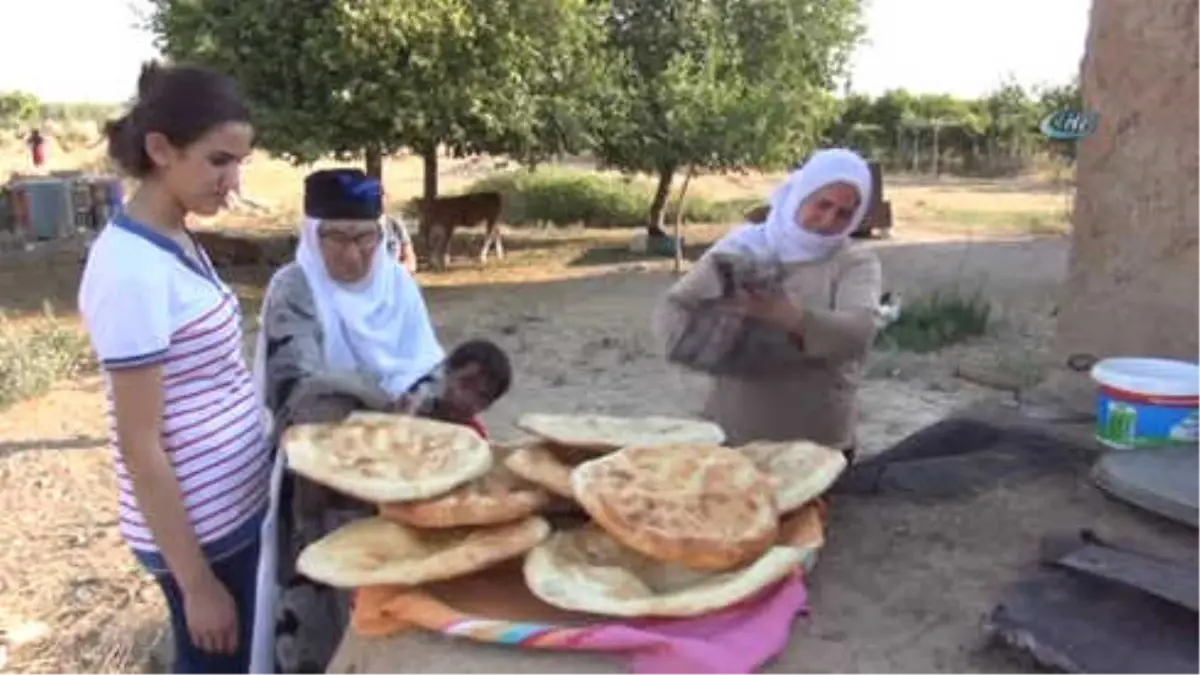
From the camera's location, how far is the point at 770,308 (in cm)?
252

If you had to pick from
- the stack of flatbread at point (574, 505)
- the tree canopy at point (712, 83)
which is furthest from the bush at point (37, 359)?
the tree canopy at point (712, 83)

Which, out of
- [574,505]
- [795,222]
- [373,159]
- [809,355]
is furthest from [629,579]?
[373,159]

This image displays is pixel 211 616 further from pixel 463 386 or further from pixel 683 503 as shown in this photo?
pixel 683 503

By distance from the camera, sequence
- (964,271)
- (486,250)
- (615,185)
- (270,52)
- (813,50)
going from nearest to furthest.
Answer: (270,52) < (964,271) < (486,250) < (813,50) < (615,185)

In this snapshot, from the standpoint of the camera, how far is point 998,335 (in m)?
9.52

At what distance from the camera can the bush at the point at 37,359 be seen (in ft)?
26.1

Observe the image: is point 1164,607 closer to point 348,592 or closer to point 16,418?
point 348,592

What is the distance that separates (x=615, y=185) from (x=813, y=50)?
5.06 metres

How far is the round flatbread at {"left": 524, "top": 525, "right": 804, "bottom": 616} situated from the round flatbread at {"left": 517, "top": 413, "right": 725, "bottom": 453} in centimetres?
23

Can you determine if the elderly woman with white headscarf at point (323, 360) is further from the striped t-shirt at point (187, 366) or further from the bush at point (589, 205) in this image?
the bush at point (589, 205)

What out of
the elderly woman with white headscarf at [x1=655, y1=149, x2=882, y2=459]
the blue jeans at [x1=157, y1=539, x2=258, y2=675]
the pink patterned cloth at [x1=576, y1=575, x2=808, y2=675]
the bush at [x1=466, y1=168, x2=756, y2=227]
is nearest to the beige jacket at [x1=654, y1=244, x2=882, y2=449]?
the elderly woman with white headscarf at [x1=655, y1=149, x2=882, y2=459]

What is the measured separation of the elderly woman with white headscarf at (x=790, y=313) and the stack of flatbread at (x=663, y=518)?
370mm

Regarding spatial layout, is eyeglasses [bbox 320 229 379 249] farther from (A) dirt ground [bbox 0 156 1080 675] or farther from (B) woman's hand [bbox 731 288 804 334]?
(A) dirt ground [bbox 0 156 1080 675]

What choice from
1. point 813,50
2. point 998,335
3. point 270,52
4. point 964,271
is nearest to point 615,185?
point 813,50
